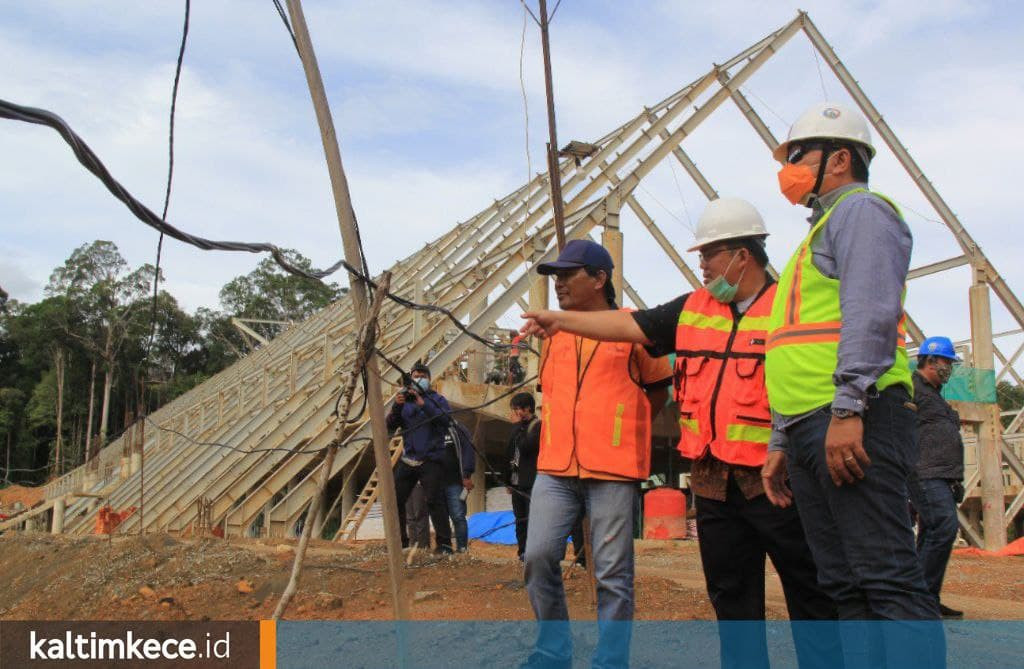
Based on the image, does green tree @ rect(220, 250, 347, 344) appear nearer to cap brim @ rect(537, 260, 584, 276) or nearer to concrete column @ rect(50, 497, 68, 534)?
concrete column @ rect(50, 497, 68, 534)

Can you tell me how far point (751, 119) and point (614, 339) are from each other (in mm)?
14082

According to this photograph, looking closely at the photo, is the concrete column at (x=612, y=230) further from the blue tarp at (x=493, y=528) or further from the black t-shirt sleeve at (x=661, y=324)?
the black t-shirt sleeve at (x=661, y=324)

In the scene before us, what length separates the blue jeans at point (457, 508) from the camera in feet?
27.2

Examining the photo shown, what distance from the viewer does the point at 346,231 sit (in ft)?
10.9

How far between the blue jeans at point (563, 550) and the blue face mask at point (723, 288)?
2.44 ft

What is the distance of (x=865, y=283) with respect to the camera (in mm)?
2475

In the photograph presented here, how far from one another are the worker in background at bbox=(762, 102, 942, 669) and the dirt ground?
2.50 metres

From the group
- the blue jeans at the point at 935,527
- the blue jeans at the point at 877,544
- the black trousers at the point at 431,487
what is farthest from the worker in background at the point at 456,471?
the blue jeans at the point at 877,544

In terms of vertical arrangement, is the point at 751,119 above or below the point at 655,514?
above

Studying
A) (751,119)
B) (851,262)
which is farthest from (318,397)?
(851,262)

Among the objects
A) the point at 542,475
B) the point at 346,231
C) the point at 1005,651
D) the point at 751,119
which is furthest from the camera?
the point at 751,119

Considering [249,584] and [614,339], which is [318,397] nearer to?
[249,584]

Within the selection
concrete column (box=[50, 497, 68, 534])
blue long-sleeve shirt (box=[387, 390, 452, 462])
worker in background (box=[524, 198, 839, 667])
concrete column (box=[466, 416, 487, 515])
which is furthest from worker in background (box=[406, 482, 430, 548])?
concrete column (box=[50, 497, 68, 534])

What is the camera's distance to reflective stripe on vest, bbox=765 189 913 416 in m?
2.59
